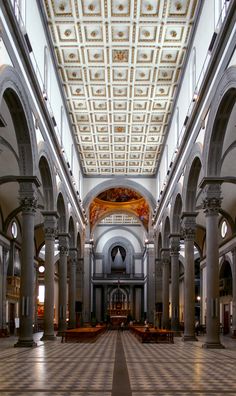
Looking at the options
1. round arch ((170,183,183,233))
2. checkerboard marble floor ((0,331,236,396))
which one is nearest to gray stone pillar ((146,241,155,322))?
round arch ((170,183,183,233))

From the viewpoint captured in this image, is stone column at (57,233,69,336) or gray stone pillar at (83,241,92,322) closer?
stone column at (57,233,69,336)

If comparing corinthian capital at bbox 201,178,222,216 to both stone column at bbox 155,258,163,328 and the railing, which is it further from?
stone column at bbox 155,258,163,328

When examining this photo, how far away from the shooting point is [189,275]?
2494cm

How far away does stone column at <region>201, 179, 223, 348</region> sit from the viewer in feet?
64.2

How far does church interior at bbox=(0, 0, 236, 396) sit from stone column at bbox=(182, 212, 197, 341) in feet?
0.19

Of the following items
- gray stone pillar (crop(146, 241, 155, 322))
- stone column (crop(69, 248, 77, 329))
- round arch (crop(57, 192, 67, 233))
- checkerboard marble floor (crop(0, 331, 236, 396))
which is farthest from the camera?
gray stone pillar (crop(146, 241, 155, 322))

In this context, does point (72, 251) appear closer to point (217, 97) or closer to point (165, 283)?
point (165, 283)

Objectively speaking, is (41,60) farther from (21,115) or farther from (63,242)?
(63,242)

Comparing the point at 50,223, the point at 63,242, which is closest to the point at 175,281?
the point at 63,242

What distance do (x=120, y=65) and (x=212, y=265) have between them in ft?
36.0

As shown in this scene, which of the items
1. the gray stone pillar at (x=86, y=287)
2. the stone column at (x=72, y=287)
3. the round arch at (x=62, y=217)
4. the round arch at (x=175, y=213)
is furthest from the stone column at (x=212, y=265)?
the gray stone pillar at (x=86, y=287)

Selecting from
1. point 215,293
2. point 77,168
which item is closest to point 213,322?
point 215,293

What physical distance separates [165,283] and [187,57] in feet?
50.2

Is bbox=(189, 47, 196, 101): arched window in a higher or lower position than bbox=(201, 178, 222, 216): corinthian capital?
higher
